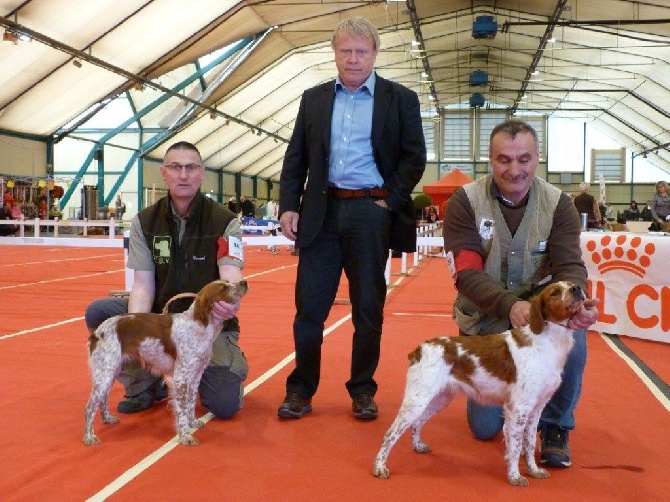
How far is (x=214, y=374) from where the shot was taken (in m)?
3.47

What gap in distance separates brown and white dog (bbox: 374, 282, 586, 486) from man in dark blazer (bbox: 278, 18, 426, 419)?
78cm

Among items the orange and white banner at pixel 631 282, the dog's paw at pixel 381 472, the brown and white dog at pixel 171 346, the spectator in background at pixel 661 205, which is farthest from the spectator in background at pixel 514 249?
the spectator in background at pixel 661 205

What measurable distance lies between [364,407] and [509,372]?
97cm

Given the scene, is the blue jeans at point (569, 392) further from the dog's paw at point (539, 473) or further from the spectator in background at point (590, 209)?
the spectator in background at point (590, 209)

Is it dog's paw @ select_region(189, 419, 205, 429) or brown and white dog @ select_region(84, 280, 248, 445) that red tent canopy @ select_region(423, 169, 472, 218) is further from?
brown and white dog @ select_region(84, 280, 248, 445)

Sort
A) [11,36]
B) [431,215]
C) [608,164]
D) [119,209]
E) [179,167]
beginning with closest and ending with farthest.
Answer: [179,167] < [11,36] < [431,215] < [119,209] < [608,164]

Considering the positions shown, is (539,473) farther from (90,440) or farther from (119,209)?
(119,209)

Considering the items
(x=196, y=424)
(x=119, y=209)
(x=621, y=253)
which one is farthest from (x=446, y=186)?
(x=196, y=424)

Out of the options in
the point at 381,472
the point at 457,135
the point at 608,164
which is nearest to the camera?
the point at 381,472

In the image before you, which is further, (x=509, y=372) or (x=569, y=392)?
(x=569, y=392)

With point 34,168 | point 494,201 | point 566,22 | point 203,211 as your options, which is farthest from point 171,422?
point 34,168

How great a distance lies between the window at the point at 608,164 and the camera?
1576 inches

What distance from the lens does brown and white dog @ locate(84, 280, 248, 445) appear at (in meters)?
3.07

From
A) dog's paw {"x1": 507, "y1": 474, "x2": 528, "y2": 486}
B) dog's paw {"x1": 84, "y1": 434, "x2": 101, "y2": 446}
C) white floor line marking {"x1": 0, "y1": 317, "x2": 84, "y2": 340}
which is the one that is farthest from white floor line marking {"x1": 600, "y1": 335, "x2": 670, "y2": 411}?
white floor line marking {"x1": 0, "y1": 317, "x2": 84, "y2": 340}
